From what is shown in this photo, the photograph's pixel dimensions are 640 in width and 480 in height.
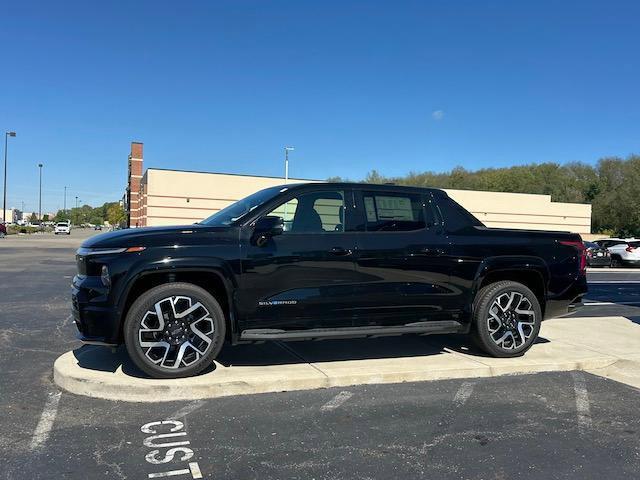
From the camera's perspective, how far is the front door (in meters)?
5.15

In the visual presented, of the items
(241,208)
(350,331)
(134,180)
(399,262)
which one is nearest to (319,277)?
(350,331)

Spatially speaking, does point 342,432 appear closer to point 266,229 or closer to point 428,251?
point 266,229

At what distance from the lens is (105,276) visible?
4.88 m

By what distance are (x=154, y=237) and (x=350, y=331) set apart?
2099mm

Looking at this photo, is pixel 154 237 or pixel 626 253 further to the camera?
pixel 626 253

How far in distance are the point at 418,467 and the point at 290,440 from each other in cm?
94

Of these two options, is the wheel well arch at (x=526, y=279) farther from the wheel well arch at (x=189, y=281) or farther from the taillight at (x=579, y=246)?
the wheel well arch at (x=189, y=281)

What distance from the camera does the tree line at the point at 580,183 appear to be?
71688 millimetres

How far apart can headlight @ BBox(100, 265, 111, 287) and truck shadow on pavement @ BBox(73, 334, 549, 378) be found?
36.5 inches

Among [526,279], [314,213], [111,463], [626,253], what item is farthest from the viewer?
[626,253]

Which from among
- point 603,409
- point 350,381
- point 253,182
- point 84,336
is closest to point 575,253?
point 603,409

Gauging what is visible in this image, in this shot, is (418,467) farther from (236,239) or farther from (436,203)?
(436,203)

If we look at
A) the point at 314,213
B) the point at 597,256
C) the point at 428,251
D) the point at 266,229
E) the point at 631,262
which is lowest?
the point at 631,262

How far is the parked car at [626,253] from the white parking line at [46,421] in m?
28.4
